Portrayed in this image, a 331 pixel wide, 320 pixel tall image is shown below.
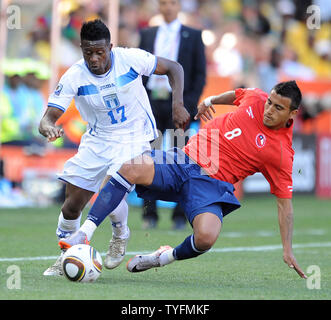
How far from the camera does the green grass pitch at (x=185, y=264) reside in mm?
5547

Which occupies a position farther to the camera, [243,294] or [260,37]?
[260,37]

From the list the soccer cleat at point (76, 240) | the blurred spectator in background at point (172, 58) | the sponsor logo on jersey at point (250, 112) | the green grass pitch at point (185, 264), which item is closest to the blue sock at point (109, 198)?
the soccer cleat at point (76, 240)

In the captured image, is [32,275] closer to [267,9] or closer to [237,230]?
[237,230]

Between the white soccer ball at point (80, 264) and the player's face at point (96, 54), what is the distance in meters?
1.43

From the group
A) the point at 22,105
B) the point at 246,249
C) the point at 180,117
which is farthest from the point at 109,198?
the point at 22,105

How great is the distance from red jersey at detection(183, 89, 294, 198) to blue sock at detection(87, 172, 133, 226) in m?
0.77

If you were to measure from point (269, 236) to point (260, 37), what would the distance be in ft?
39.1

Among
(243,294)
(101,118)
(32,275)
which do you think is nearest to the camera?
(243,294)

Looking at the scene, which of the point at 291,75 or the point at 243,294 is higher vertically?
the point at 291,75

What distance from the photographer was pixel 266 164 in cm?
664

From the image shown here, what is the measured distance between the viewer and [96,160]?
272 inches

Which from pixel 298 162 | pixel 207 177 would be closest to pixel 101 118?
pixel 207 177

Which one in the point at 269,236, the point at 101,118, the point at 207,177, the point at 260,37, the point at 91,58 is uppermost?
the point at 260,37
